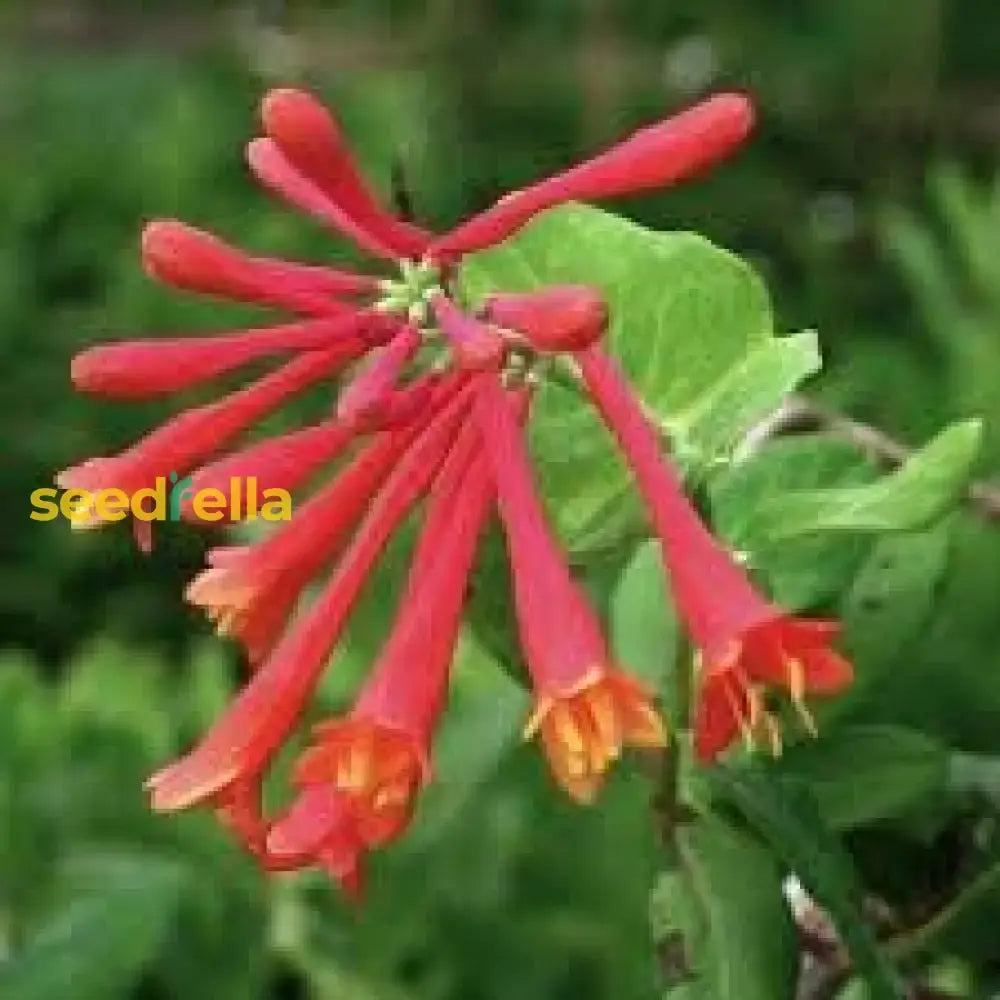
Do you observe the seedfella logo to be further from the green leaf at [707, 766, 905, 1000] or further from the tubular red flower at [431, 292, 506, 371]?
the green leaf at [707, 766, 905, 1000]

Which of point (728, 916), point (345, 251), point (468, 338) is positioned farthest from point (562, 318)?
point (345, 251)

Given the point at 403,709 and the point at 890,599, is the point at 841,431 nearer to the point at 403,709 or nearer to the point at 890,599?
the point at 890,599

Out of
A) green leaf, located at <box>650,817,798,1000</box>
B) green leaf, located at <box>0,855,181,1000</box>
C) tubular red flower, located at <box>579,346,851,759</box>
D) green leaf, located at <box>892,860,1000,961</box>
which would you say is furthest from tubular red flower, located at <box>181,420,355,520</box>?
green leaf, located at <box>0,855,181,1000</box>

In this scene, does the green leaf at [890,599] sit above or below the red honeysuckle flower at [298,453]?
below

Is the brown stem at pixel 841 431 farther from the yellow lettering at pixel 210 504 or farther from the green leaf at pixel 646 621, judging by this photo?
the yellow lettering at pixel 210 504

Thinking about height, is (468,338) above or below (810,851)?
above

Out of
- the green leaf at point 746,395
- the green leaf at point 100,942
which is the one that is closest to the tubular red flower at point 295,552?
the green leaf at point 746,395

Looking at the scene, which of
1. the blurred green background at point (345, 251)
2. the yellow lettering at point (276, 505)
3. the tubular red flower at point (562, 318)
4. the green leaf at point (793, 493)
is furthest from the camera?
the blurred green background at point (345, 251)
